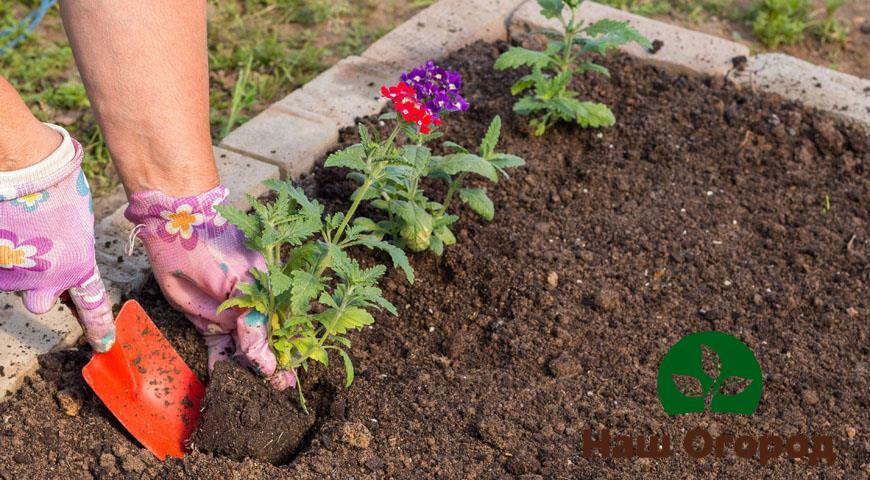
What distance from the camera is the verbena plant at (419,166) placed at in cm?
240

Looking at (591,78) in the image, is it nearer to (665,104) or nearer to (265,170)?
(665,104)

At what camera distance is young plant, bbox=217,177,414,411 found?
7.54 ft

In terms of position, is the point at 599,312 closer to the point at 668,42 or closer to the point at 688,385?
the point at 688,385

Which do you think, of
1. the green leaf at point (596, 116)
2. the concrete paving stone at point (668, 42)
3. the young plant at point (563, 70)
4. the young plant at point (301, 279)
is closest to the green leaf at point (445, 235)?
the young plant at point (301, 279)

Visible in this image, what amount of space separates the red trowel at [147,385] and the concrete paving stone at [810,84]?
2.43 m

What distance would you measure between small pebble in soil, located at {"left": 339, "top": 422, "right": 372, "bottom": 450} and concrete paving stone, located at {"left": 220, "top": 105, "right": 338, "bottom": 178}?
1.09 metres

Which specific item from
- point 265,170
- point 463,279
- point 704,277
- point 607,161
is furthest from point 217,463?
point 607,161

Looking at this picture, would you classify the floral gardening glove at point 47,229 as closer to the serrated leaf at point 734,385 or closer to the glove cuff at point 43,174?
the glove cuff at point 43,174

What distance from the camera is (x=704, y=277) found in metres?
3.02

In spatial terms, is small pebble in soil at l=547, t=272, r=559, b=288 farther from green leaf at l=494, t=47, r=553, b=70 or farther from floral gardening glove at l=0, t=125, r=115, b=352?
floral gardening glove at l=0, t=125, r=115, b=352

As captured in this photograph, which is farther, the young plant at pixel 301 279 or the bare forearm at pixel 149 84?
the bare forearm at pixel 149 84

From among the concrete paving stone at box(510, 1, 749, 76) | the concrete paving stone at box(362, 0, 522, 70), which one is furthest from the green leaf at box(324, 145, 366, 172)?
the concrete paving stone at box(510, 1, 749, 76)

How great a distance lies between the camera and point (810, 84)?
3.84m

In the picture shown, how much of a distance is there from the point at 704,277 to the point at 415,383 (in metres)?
0.99
